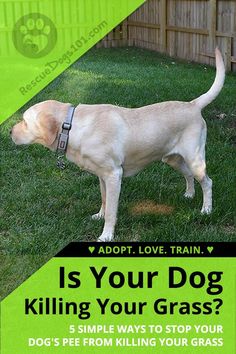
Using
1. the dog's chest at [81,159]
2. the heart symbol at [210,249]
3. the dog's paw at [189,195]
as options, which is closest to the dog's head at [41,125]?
the dog's chest at [81,159]

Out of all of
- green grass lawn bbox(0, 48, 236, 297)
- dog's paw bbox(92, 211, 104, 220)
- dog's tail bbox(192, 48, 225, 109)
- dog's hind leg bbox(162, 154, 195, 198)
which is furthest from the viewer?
dog's hind leg bbox(162, 154, 195, 198)

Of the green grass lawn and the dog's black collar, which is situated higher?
the dog's black collar

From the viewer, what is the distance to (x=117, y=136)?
3896mm

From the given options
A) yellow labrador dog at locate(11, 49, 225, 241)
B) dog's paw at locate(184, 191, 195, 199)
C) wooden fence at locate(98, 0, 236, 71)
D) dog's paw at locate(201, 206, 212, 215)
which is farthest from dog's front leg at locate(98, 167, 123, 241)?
wooden fence at locate(98, 0, 236, 71)

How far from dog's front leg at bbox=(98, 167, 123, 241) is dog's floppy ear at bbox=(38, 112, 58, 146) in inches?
20.6

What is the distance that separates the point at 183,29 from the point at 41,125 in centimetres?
981

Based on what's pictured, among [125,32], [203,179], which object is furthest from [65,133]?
[125,32]

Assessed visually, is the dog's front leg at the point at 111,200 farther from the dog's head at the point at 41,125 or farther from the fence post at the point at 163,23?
the fence post at the point at 163,23

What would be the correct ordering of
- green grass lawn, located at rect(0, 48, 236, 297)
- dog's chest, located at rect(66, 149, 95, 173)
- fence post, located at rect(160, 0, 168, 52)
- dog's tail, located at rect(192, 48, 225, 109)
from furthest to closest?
fence post, located at rect(160, 0, 168, 52), dog's tail, located at rect(192, 48, 225, 109), green grass lawn, located at rect(0, 48, 236, 297), dog's chest, located at rect(66, 149, 95, 173)

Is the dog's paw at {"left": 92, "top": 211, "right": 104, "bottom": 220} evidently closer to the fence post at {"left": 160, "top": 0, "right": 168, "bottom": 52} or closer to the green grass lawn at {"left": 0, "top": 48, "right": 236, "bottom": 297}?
the green grass lawn at {"left": 0, "top": 48, "right": 236, "bottom": 297}

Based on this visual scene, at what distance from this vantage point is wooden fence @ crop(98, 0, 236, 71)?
11.1 m

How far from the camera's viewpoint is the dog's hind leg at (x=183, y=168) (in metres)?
4.59

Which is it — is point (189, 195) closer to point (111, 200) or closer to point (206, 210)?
point (206, 210)

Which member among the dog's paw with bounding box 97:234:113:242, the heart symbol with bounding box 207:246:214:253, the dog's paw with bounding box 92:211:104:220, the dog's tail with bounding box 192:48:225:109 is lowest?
the heart symbol with bounding box 207:246:214:253
